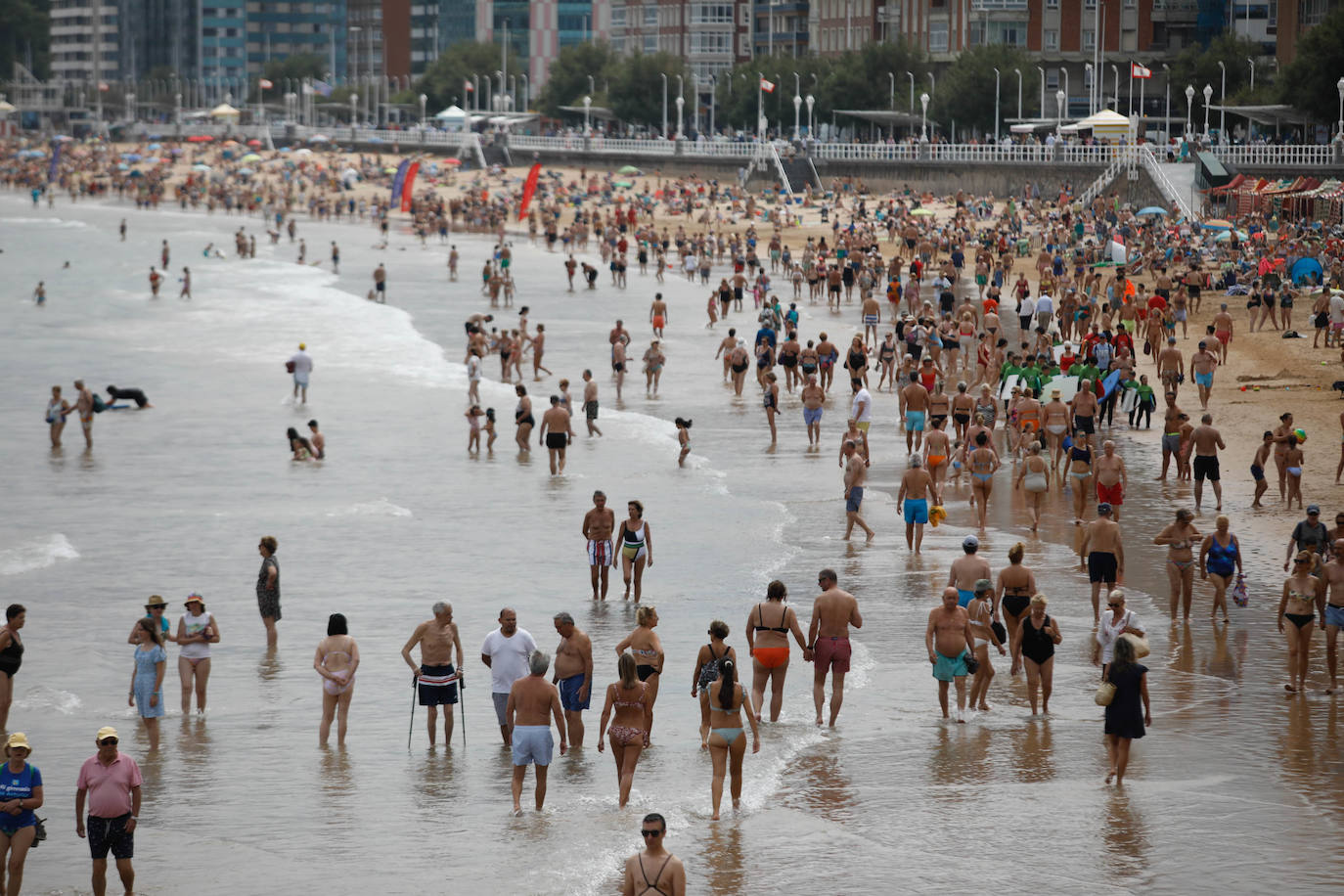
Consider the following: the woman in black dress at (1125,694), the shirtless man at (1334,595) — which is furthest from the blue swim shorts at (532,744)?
the shirtless man at (1334,595)

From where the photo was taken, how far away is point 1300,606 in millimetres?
13359

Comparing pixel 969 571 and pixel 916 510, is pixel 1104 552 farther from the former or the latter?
pixel 916 510

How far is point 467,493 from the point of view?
23.6 meters

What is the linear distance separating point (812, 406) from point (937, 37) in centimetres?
7675

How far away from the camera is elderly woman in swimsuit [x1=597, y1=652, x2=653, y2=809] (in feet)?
36.6

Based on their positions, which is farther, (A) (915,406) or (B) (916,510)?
(A) (915,406)

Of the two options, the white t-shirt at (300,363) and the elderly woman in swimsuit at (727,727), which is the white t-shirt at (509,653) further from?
the white t-shirt at (300,363)

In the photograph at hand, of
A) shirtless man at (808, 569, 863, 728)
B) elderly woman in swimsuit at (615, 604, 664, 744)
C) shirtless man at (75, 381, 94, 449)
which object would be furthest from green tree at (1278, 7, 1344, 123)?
elderly woman in swimsuit at (615, 604, 664, 744)

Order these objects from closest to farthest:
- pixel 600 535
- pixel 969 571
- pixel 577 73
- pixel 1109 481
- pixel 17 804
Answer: pixel 17 804 < pixel 969 571 < pixel 600 535 < pixel 1109 481 < pixel 577 73

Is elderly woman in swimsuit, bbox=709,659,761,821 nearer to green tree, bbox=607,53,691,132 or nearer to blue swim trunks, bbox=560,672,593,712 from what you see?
blue swim trunks, bbox=560,672,593,712

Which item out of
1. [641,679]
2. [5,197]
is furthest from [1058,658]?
[5,197]

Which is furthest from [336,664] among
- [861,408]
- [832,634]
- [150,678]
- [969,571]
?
[861,408]

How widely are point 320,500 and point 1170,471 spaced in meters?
11.8

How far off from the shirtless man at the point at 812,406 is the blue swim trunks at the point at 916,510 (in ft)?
21.9
